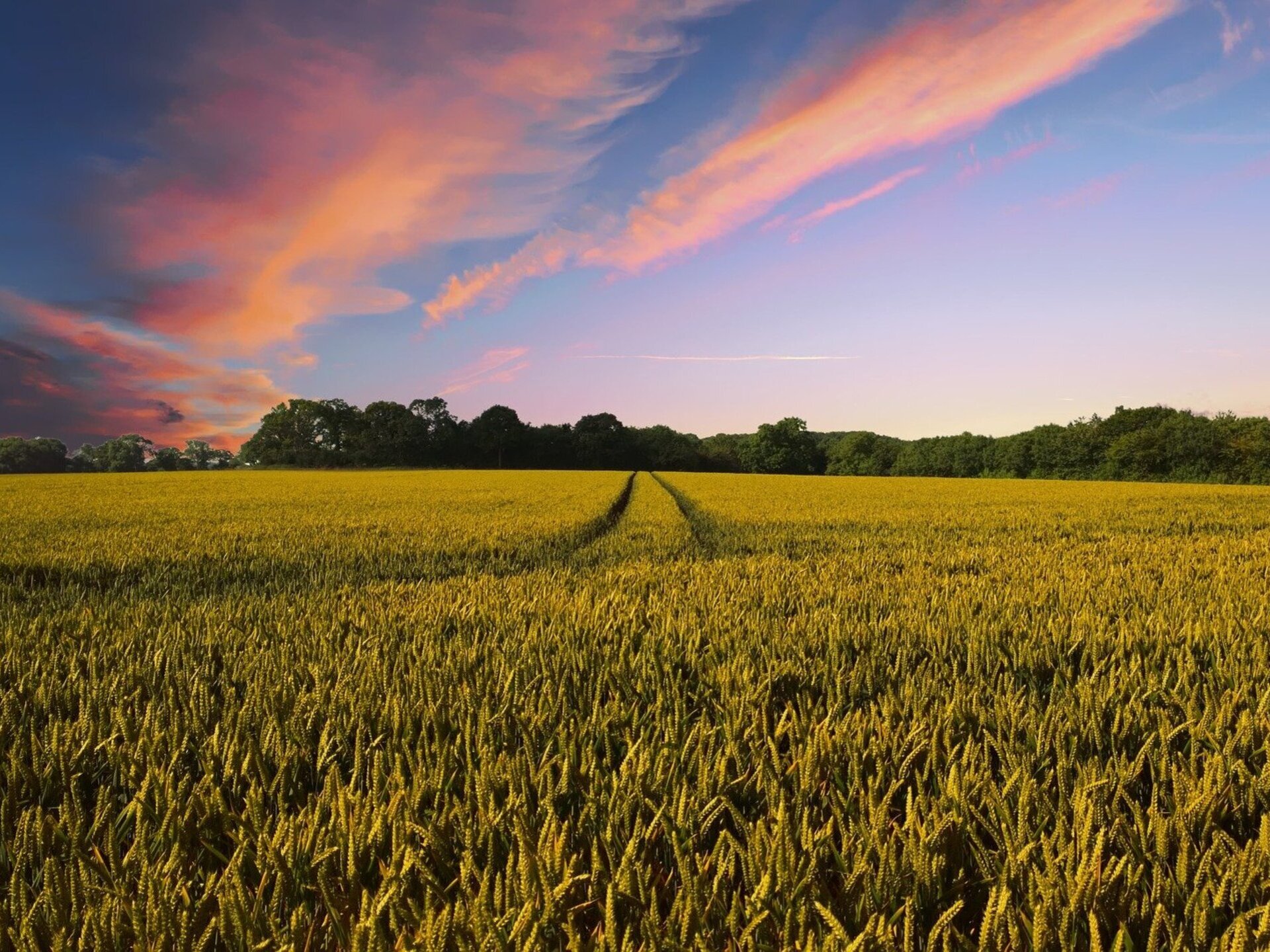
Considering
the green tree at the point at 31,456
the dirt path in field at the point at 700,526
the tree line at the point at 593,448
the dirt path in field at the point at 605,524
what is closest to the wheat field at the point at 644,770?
the dirt path in field at the point at 700,526

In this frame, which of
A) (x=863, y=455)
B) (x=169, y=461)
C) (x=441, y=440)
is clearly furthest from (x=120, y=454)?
(x=863, y=455)

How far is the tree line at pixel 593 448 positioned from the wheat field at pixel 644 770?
100951mm

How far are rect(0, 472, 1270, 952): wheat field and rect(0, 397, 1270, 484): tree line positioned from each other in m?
101

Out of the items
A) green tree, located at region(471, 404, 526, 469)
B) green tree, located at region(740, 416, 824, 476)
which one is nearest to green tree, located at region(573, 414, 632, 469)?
green tree, located at region(471, 404, 526, 469)

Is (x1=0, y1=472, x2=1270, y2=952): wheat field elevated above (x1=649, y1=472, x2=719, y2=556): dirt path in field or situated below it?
above

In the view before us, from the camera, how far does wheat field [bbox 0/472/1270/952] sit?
1290 millimetres

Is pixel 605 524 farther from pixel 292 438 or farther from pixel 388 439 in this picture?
pixel 292 438

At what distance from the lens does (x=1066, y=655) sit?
3363 millimetres

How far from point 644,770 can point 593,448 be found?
109 meters

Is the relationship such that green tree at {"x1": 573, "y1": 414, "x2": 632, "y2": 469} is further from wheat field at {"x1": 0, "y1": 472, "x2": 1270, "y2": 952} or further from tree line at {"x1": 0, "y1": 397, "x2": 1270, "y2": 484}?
wheat field at {"x1": 0, "y1": 472, "x2": 1270, "y2": 952}

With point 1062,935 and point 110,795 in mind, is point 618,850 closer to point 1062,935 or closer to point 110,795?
point 1062,935

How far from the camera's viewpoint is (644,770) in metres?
1.81

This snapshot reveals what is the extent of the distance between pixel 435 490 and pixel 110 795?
94.1ft

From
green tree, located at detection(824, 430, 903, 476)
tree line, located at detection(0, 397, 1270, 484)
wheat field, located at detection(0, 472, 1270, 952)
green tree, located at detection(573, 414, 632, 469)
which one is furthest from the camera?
green tree, located at detection(824, 430, 903, 476)
